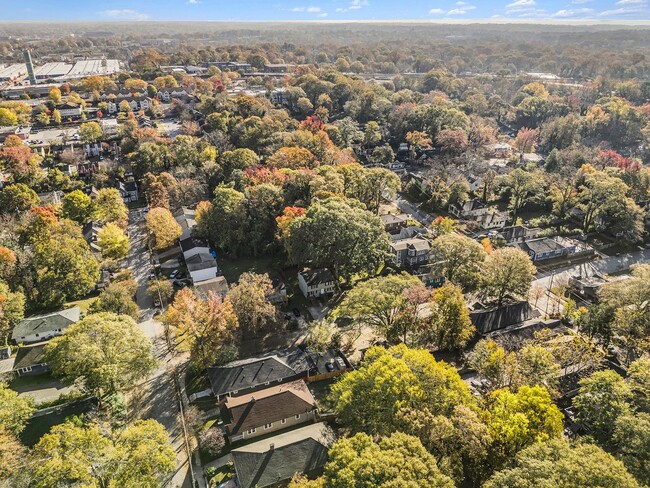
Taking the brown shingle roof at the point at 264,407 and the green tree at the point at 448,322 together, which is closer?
the brown shingle roof at the point at 264,407

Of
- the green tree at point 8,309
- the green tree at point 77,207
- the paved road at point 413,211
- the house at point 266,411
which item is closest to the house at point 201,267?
the green tree at point 8,309

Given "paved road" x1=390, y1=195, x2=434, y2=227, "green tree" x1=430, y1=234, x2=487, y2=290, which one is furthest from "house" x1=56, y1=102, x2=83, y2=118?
"green tree" x1=430, y1=234, x2=487, y2=290

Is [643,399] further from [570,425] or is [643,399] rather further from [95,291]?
[95,291]

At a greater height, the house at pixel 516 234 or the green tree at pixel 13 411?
the green tree at pixel 13 411

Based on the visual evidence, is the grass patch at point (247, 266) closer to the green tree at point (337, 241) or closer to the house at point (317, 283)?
the house at point (317, 283)

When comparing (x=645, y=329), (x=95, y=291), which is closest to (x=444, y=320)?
(x=645, y=329)

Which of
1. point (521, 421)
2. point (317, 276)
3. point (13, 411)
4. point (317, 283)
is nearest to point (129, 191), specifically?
point (317, 276)

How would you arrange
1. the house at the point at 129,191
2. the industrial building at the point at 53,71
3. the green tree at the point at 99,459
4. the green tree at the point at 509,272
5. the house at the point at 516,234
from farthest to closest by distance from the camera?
the industrial building at the point at 53,71
the house at the point at 129,191
the house at the point at 516,234
the green tree at the point at 509,272
the green tree at the point at 99,459
